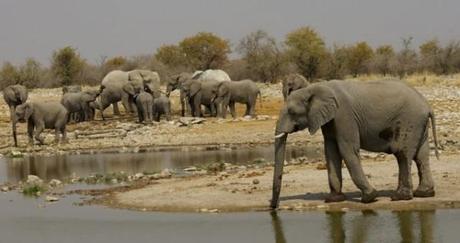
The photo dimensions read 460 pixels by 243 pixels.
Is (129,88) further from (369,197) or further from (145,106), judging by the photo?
(369,197)

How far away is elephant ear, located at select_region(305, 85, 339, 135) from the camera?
1638 cm

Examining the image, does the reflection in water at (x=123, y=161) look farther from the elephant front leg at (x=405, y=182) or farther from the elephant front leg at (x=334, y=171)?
the elephant front leg at (x=405, y=182)

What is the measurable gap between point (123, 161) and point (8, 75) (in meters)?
46.6

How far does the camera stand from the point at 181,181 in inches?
861

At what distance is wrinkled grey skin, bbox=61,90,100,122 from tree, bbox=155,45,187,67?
115 ft

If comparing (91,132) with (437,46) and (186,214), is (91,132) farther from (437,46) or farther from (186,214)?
(437,46)

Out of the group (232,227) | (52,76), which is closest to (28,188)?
(232,227)

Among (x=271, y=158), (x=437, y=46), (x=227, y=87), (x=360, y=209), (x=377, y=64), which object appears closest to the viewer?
(x=360, y=209)

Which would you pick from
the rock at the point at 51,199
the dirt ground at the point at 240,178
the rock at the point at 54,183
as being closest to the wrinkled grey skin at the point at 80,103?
the dirt ground at the point at 240,178

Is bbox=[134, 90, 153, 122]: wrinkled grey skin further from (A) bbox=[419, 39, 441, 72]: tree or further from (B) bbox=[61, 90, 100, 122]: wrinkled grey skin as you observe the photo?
(A) bbox=[419, 39, 441, 72]: tree

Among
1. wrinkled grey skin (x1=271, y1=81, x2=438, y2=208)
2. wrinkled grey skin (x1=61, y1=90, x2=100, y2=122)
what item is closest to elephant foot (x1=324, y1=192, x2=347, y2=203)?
wrinkled grey skin (x1=271, y1=81, x2=438, y2=208)

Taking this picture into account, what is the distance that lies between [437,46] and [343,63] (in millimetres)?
14709

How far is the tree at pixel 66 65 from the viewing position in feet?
242

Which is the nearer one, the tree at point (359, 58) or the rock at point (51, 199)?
the rock at point (51, 199)
